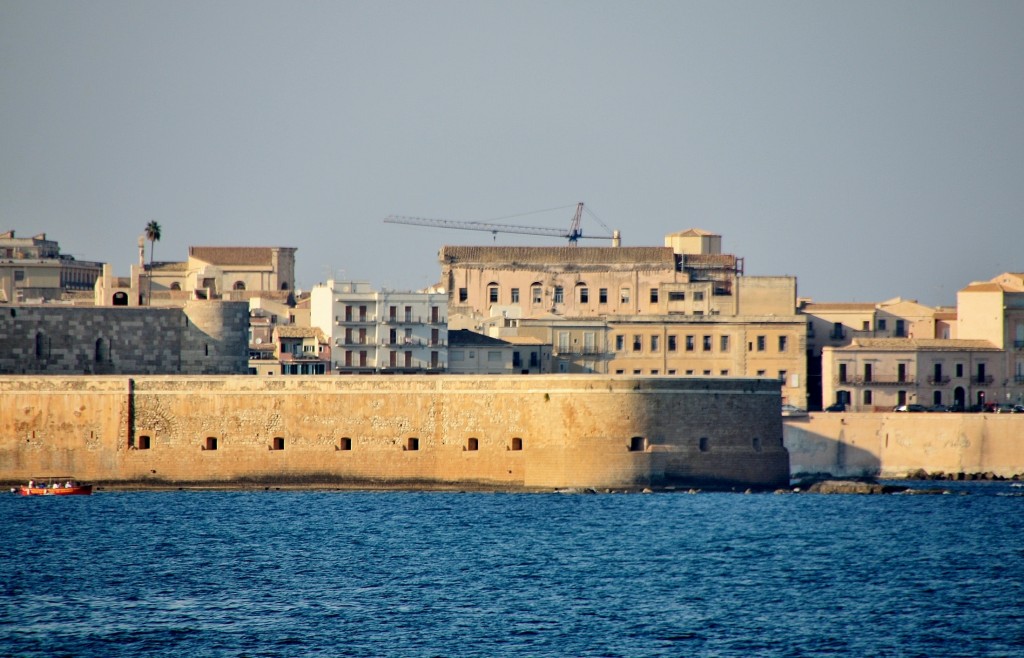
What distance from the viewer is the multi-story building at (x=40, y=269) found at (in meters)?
97.3

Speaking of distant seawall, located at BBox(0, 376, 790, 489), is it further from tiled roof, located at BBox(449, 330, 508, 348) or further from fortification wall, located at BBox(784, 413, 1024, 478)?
tiled roof, located at BBox(449, 330, 508, 348)

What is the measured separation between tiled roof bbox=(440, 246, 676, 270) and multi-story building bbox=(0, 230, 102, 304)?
66.4 ft

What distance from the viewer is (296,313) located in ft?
282

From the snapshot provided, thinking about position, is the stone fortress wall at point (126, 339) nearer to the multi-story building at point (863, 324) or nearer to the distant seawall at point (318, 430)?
the distant seawall at point (318, 430)

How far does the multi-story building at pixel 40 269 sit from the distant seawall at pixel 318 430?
31.2 m

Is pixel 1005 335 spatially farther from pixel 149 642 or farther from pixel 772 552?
pixel 149 642

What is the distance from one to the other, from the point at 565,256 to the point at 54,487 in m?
33.5

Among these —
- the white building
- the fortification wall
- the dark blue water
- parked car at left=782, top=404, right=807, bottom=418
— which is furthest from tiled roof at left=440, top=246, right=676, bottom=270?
the dark blue water

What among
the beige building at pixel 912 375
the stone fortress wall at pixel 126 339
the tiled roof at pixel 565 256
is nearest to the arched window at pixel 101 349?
the stone fortress wall at pixel 126 339

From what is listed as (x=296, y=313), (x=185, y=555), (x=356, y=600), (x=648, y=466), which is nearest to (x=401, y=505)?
(x=648, y=466)

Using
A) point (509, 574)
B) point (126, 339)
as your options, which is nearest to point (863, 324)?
point (126, 339)

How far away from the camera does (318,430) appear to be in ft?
204

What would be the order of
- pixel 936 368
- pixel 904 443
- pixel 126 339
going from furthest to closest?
pixel 936 368 < pixel 904 443 < pixel 126 339

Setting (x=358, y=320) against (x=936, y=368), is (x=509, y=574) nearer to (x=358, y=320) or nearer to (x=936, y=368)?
(x=358, y=320)
